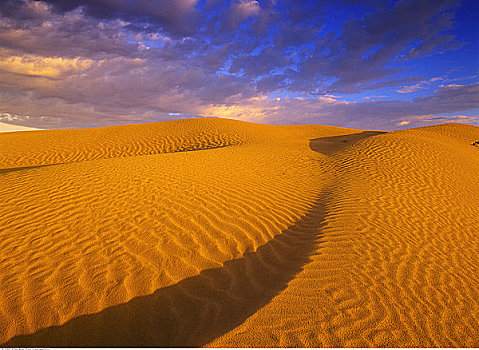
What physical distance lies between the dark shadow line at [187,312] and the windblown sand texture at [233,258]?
0.02m

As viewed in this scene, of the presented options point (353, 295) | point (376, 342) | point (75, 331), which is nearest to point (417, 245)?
point (353, 295)

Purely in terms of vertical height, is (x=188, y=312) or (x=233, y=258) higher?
(x=233, y=258)

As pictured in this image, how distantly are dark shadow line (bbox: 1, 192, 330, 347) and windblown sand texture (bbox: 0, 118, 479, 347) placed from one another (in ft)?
0.07

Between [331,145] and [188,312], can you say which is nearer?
[188,312]

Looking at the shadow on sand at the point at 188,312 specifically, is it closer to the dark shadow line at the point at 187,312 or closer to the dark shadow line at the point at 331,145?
the dark shadow line at the point at 187,312

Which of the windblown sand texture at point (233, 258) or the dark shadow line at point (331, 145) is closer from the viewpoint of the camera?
the windblown sand texture at point (233, 258)

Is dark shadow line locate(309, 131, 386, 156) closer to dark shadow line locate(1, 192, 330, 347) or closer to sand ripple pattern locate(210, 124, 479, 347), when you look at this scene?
sand ripple pattern locate(210, 124, 479, 347)

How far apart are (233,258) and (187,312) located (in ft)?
4.66

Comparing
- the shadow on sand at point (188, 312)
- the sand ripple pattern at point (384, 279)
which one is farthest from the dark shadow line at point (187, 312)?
the sand ripple pattern at point (384, 279)

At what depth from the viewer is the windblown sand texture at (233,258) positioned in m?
3.09

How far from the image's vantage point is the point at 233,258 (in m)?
4.62

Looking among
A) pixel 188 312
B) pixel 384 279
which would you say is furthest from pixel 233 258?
pixel 384 279

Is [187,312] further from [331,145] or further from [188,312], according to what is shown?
[331,145]

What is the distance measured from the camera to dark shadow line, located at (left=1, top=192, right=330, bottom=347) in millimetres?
3014
